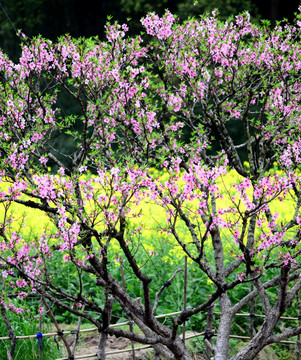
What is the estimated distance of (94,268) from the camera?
332 centimetres

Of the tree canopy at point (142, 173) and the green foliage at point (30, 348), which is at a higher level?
the tree canopy at point (142, 173)

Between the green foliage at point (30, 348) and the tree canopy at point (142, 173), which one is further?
the green foliage at point (30, 348)

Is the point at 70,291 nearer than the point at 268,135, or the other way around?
the point at 268,135

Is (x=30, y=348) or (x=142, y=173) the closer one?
(x=142, y=173)

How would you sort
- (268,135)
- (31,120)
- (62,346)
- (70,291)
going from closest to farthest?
(31,120)
(268,135)
(62,346)
(70,291)

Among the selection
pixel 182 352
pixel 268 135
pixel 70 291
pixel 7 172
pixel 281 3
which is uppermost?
pixel 281 3

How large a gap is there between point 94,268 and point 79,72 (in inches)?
56.0

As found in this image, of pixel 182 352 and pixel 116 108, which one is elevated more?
pixel 116 108

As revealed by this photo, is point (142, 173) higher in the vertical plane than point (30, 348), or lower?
higher

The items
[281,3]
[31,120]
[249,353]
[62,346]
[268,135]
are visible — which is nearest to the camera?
[249,353]

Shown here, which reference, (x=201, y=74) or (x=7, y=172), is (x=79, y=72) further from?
(x=201, y=74)

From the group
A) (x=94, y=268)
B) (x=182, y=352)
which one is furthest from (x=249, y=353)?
(x=94, y=268)

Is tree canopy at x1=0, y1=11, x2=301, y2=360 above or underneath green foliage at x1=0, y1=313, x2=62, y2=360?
above

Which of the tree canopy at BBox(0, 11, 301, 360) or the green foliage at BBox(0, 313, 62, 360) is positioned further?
the green foliage at BBox(0, 313, 62, 360)
